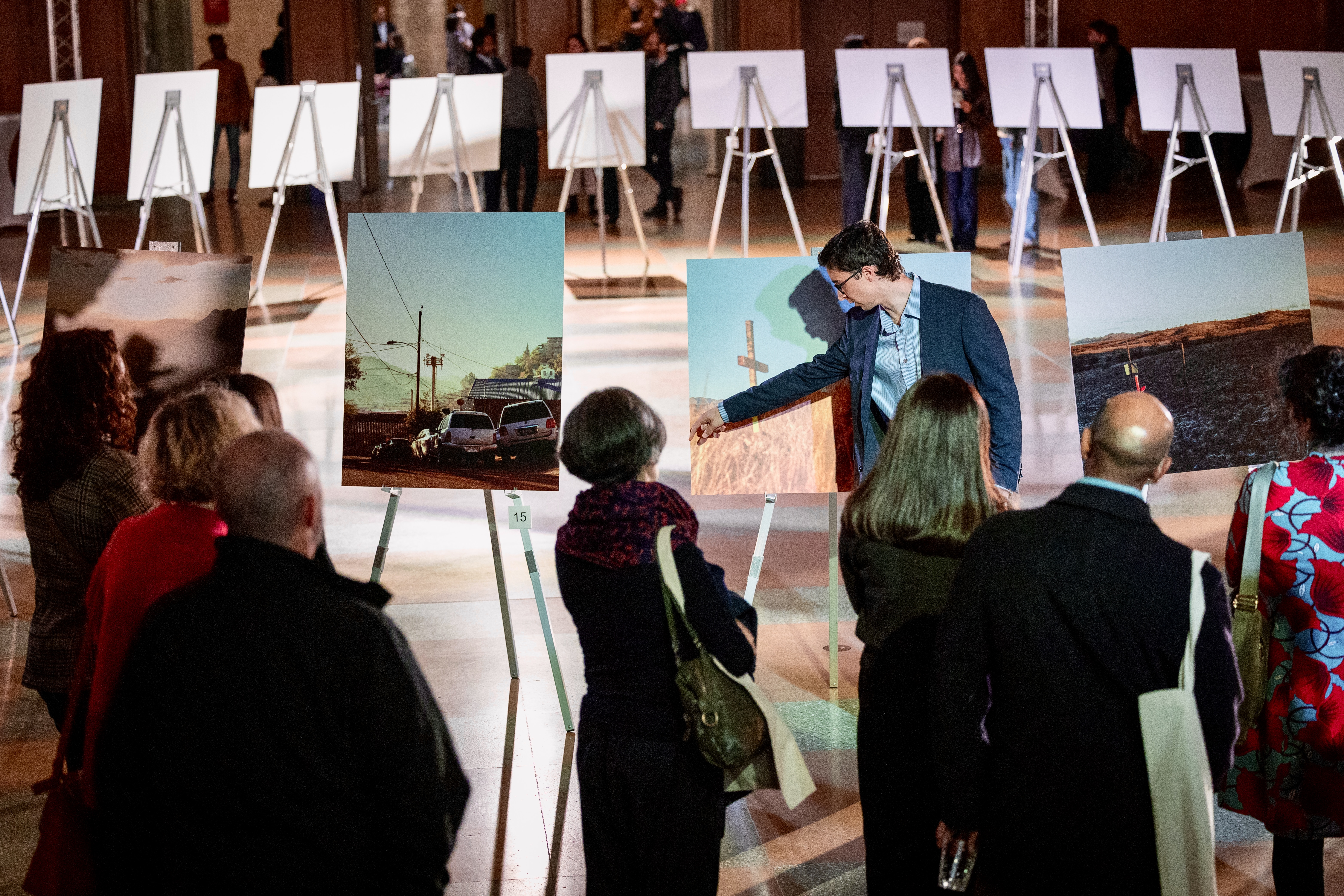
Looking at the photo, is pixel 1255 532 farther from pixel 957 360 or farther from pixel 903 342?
pixel 903 342

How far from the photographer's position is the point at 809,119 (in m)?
17.0

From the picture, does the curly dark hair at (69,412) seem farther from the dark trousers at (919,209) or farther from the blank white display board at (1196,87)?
the dark trousers at (919,209)

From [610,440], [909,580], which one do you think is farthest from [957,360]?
[610,440]

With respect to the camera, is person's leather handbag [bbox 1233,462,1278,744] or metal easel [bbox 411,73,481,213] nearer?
person's leather handbag [bbox 1233,462,1278,744]

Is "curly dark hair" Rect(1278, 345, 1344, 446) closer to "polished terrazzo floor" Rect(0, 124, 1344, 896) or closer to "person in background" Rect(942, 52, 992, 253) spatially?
"polished terrazzo floor" Rect(0, 124, 1344, 896)

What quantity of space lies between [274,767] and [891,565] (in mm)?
1248

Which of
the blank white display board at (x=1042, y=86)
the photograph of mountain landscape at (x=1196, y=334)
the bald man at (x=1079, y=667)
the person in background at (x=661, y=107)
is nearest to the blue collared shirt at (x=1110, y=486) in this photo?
the bald man at (x=1079, y=667)

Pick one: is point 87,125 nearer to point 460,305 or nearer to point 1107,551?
point 460,305

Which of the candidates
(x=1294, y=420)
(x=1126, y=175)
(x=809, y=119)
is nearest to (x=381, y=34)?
(x=809, y=119)

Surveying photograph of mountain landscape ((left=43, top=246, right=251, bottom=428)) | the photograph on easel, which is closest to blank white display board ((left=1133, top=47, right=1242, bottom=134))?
the photograph on easel

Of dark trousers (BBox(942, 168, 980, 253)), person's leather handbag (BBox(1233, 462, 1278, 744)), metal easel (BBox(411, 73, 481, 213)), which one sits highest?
metal easel (BBox(411, 73, 481, 213))

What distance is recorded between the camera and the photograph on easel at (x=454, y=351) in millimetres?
4062

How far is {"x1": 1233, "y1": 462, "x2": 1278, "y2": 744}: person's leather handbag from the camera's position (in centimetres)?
273

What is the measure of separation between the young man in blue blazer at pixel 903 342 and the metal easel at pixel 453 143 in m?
6.76
